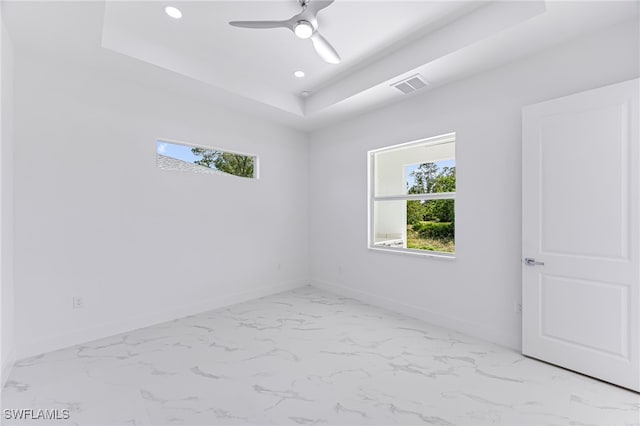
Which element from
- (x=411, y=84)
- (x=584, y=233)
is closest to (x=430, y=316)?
(x=584, y=233)

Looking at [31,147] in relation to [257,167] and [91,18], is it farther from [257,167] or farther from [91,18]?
[257,167]

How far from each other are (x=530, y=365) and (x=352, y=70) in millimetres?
3416

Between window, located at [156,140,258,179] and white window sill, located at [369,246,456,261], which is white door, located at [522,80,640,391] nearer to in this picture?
white window sill, located at [369,246,456,261]

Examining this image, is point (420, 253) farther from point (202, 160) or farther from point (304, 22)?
point (202, 160)

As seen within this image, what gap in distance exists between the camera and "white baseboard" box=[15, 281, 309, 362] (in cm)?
255

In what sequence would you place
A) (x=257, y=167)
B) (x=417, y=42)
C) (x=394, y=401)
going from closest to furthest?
1. (x=394, y=401)
2. (x=417, y=42)
3. (x=257, y=167)

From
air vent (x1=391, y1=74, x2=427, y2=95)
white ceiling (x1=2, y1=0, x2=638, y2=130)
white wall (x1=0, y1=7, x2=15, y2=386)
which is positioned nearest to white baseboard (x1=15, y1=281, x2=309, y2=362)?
white wall (x1=0, y1=7, x2=15, y2=386)

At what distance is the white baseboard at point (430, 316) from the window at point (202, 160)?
2311 mm

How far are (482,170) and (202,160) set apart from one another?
3345mm

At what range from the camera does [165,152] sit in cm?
345

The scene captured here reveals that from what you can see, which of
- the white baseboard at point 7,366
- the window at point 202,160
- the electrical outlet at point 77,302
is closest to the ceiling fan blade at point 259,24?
the window at point 202,160

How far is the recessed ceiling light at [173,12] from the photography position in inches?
92.4

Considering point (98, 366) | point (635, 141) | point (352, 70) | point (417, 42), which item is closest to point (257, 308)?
point (98, 366)

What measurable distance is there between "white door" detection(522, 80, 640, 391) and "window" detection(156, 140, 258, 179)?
339 centimetres
